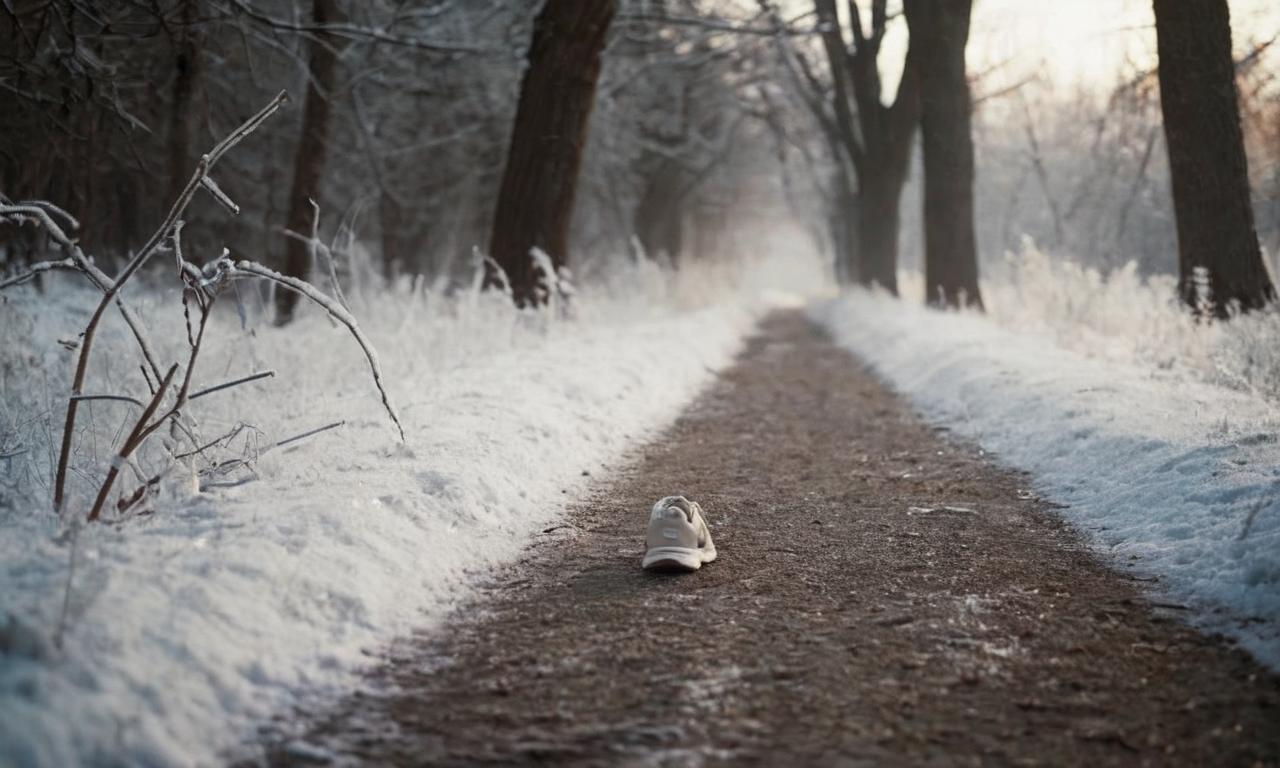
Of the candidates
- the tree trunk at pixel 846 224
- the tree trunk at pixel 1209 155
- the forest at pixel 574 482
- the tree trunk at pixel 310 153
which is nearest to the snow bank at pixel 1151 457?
the forest at pixel 574 482

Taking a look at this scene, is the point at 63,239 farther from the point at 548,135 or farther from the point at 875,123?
the point at 875,123

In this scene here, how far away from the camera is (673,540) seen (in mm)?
4051

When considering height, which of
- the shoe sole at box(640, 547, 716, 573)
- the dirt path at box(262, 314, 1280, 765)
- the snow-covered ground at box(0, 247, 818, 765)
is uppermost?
the snow-covered ground at box(0, 247, 818, 765)

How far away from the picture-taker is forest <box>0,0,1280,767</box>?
8.70ft

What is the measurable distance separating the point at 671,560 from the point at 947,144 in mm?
12684

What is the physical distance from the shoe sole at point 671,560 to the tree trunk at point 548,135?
7.12m

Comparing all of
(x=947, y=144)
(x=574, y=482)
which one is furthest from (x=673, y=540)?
(x=947, y=144)

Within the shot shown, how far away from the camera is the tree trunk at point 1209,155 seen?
872 cm

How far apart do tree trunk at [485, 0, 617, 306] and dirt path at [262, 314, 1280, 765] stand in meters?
6.75

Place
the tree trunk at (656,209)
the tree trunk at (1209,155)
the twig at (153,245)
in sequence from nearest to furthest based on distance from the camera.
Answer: the twig at (153,245) → the tree trunk at (1209,155) → the tree trunk at (656,209)

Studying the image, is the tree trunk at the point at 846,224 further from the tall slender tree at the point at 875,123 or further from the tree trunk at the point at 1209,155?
the tree trunk at the point at 1209,155

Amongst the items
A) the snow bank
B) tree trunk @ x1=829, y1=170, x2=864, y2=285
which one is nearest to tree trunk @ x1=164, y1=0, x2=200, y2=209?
the snow bank

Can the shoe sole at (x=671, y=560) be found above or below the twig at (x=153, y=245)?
below

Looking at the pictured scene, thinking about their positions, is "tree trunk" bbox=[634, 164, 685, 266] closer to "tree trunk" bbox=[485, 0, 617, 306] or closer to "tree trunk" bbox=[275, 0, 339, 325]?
"tree trunk" bbox=[485, 0, 617, 306]
